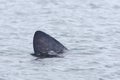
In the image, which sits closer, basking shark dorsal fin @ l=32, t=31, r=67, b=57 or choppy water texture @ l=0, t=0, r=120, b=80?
choppy water texture @ l=0, t=0, r=120, b=80

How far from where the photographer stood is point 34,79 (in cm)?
1537

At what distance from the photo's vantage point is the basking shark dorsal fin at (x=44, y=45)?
17.5 metres

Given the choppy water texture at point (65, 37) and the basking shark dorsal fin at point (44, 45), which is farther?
the basking shark dorsal fin at point (44, 45)

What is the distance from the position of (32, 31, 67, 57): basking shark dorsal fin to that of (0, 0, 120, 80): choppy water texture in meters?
0.26

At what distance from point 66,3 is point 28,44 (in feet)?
21.8

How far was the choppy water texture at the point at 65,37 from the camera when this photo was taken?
1603 centimetres

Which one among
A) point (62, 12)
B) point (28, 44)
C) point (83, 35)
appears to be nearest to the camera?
point (28, 44)

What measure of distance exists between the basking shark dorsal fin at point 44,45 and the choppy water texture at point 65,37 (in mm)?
258

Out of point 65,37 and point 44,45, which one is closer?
point 44,45

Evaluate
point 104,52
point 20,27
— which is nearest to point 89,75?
point 104,52

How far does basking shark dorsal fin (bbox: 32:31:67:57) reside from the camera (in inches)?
689

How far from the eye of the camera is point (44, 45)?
57.6 ft

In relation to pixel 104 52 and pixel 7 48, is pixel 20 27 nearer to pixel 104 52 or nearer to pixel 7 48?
pixel 7 48

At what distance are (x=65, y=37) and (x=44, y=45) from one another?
2494 mm
